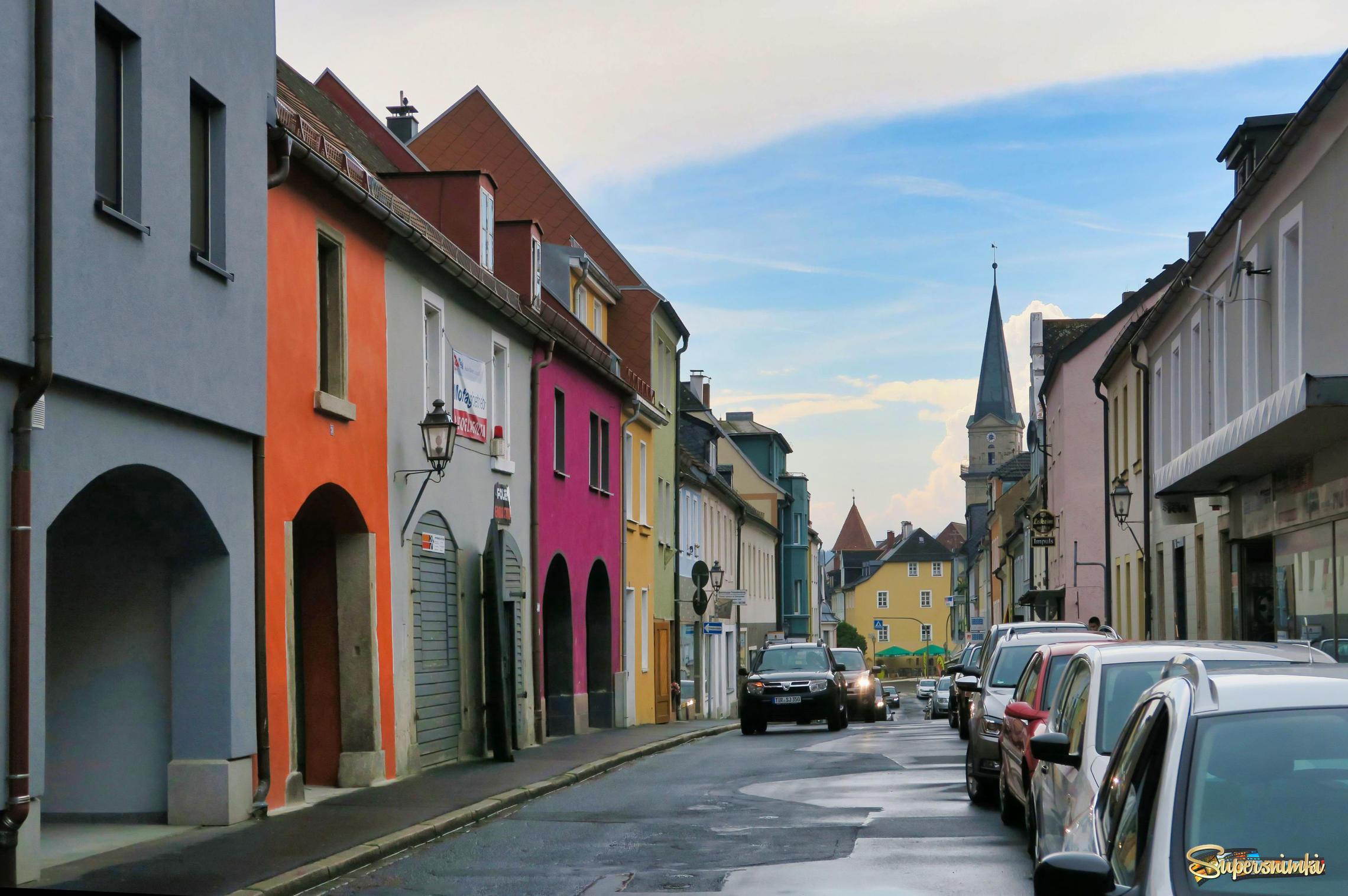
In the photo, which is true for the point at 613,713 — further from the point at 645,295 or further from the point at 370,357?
the point at 370,357

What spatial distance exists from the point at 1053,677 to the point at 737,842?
2.65 metres

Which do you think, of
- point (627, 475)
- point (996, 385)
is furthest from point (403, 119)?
point (996, 385)

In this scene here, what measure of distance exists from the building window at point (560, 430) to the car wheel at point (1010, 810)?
14735 millimetres

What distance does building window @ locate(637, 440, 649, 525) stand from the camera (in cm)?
3536

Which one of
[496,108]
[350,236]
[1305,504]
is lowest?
[1305,504]

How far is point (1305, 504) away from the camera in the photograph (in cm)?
1764

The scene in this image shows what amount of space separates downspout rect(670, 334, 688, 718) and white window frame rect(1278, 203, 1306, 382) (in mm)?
22137

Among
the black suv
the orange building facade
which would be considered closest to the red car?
the orange building facade

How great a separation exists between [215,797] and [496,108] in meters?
25.0

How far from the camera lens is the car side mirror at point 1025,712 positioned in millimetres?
10367

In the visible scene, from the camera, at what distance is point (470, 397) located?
66.3 ft

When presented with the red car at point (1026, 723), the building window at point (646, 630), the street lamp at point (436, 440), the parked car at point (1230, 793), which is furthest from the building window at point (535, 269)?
the parked car at point (1230, 793)

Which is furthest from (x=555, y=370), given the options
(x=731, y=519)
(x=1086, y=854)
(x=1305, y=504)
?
(x=731, y=519)

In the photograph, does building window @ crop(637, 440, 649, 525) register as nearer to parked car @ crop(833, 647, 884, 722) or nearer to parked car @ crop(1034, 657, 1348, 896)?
parked car @ crop(833, 647, 884, 722)
